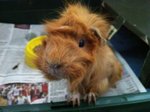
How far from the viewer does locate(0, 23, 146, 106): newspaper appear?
999mm

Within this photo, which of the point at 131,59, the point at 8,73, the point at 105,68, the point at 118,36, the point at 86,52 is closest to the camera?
the point at 86,52

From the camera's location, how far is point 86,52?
2.39ft

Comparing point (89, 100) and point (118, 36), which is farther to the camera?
point (118, 36)

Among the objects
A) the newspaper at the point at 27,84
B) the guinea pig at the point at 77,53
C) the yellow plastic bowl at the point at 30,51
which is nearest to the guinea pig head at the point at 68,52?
the guinea pig at the point at 77,53

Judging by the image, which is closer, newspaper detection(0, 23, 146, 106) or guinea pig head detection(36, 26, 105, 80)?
guinea pig head detection(36, 26, 105, 80)

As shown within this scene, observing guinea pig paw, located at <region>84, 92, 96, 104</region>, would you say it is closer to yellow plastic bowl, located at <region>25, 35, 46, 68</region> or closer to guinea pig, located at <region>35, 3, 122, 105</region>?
Result: guinea pig, located at <region>35, 3, 122, 105</region>

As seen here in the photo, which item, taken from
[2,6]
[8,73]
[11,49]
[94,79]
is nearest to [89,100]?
[94,79]

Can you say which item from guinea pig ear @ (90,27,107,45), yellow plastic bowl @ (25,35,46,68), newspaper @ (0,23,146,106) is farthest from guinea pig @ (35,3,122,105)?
yellow plastic bowl @ (25,35,46,68)

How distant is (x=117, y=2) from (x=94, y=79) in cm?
52

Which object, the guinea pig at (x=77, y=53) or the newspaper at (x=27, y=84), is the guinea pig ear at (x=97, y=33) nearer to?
the guinea pig at (x=77, y=53)

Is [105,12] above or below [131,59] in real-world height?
above

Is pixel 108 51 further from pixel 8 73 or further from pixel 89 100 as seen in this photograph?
pixel 8 73

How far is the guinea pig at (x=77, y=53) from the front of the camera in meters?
0.68

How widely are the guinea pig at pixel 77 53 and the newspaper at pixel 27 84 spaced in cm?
15
